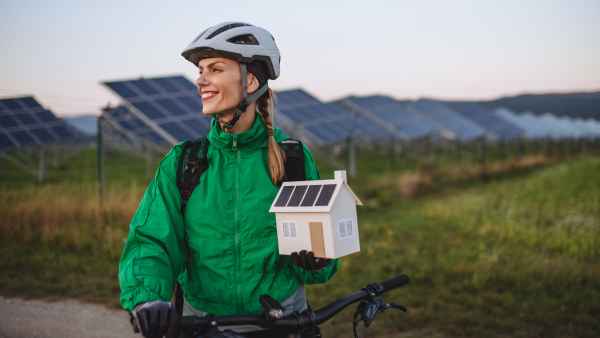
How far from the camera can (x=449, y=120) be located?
3052cm

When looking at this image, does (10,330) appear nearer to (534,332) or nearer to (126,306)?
Answer: (126,306)

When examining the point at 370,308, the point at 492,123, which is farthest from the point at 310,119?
the point at 492,123

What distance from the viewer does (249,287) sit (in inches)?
70.3

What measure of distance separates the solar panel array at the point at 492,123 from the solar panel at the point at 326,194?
3244 centimetres

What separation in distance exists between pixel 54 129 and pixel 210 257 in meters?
14.3

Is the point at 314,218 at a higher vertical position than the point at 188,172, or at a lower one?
lower

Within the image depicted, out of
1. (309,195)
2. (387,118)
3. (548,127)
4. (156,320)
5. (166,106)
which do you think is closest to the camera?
(156,320)

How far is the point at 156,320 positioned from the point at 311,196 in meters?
0.70

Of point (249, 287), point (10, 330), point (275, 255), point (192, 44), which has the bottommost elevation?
point (10, 330)

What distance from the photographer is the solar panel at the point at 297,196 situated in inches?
66.0

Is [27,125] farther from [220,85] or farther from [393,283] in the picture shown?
[393,283]

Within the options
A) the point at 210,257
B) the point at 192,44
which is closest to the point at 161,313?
the point at 210,257

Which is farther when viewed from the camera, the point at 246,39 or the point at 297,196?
the point at 246,39

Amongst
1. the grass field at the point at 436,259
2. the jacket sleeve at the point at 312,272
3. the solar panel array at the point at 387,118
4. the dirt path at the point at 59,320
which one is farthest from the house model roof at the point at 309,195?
the solar panel array at the point at 387,118
